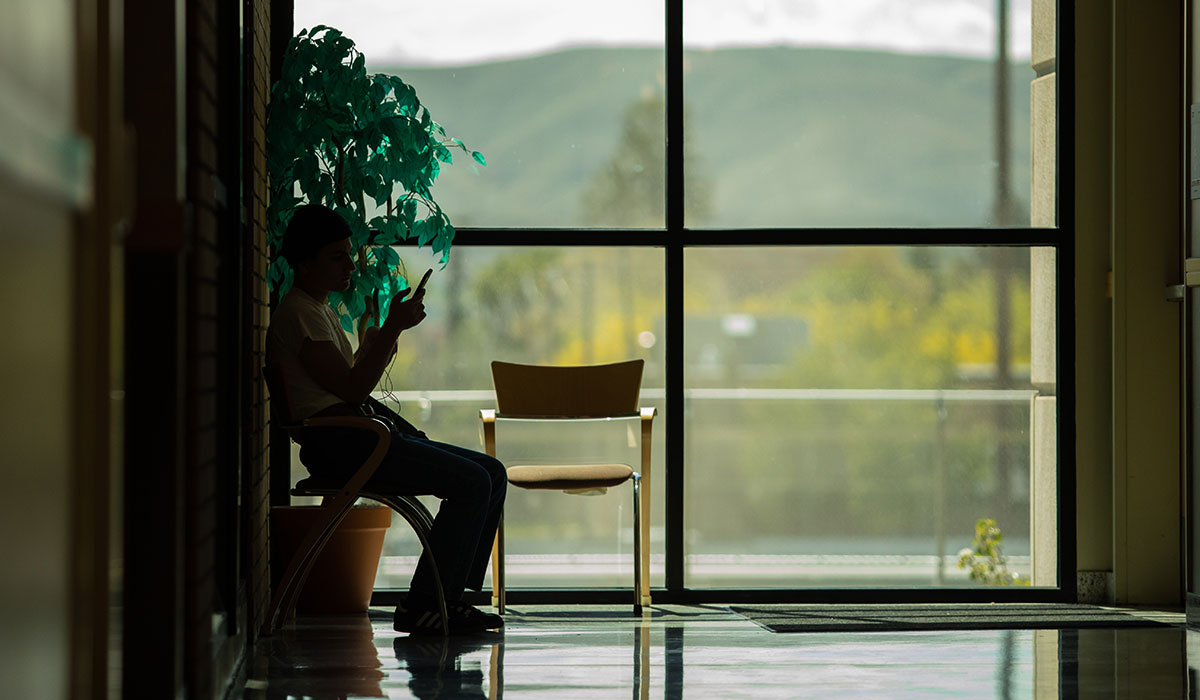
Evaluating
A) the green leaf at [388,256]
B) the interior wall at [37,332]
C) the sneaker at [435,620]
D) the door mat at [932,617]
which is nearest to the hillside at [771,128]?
the green leaf at [388,256]

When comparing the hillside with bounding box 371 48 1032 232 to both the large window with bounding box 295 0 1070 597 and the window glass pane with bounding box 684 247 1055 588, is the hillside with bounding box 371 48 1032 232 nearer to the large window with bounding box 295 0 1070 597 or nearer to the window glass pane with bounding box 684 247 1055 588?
the large window with bounding box 295 0 1070 597

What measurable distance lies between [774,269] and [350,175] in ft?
5.13

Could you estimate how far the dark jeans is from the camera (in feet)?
12.6

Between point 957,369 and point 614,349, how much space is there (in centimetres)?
126

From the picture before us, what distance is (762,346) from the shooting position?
187 inches

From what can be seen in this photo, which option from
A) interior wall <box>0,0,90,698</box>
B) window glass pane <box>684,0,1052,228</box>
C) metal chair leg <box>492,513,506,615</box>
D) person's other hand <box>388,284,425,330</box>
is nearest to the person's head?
person's other hand <box>388,284,425,330</box>

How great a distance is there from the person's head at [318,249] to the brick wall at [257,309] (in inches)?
4.4

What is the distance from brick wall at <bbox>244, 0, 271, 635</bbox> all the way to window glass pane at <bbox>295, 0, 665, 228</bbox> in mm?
625

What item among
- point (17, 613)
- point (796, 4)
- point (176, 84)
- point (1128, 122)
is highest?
point (796, 4)

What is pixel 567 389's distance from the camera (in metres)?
4.46

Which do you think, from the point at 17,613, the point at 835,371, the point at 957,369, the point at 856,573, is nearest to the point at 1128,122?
the point at 957,369

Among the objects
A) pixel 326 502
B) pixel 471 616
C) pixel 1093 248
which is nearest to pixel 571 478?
pixel 471 616

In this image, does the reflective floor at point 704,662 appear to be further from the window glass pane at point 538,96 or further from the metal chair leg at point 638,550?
the window glass pane at point 538,96

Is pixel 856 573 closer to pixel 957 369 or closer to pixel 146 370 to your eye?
pixel 957 369
